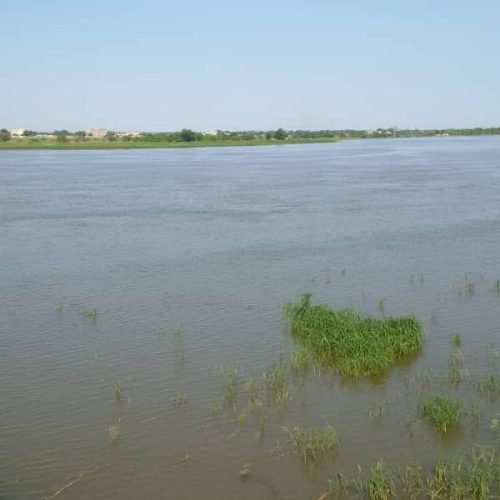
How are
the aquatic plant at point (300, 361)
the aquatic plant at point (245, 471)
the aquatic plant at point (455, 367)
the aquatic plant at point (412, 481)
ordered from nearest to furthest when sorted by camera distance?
the aquatic plant at point (412, 481) < the aquatic plant at point (245, 471) < the aquatic plant at point (455, 367) < the aquatic plant at point (300, 361)

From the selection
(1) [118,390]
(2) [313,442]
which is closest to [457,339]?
(2) [313,442]

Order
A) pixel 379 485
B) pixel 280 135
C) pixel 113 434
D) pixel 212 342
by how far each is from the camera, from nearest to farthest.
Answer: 1. pixel 379 485
2. pixel 113 434
3. pixel 212 342
4. pixel 280 135

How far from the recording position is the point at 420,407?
978cm

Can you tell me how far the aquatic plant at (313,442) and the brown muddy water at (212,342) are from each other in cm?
15

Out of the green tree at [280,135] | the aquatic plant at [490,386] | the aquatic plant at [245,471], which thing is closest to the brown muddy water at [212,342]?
the aquatic plant at [245,471]

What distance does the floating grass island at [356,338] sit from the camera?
37.8ft

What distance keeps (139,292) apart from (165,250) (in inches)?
219

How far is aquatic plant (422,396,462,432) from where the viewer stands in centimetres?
909

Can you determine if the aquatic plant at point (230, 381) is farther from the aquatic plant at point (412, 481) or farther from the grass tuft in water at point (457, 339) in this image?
the grass tuft in water at point (457, 339)

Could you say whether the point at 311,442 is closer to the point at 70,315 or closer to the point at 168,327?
the point at 168,327

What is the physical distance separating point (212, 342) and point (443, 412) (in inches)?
197

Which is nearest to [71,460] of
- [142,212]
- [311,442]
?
[311,442]

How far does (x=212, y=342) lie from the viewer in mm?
12898

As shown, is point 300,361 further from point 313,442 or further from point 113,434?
point 113,434
